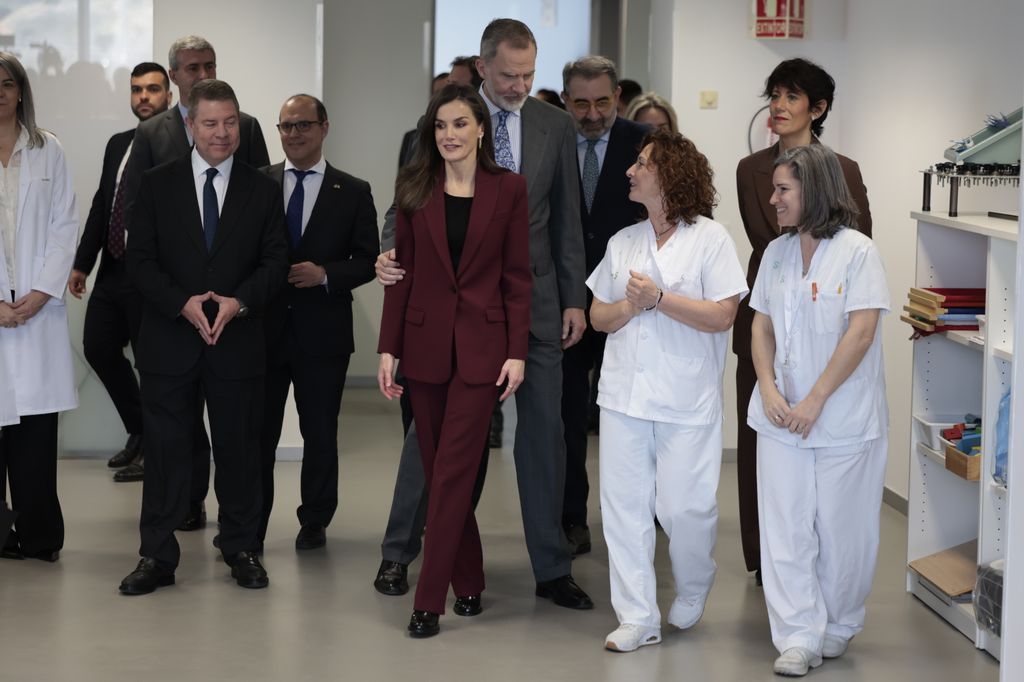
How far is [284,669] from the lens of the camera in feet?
13.7

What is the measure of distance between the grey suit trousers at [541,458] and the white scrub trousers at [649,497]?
39cm

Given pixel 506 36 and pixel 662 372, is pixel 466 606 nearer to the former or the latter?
pixel 662 372

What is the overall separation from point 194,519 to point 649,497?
2247 millimetres

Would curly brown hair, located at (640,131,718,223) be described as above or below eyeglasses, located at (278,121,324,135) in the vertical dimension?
below

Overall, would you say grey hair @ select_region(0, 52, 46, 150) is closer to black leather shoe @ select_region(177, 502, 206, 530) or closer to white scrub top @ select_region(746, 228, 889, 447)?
black leather shoe @ select_region(177, 502, 206, 530)

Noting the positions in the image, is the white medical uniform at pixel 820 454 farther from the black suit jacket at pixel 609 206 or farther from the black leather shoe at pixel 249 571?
the black leather shoe at pixel 249 571

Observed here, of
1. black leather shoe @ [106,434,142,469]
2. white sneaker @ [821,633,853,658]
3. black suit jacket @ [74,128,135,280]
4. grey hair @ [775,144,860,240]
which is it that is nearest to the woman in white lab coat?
black suit jacket @ [74,128,135,280]

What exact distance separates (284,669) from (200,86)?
6.67 feet

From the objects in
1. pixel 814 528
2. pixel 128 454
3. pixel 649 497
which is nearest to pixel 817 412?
pixel 814 528

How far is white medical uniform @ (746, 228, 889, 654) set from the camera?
4156 millimetres

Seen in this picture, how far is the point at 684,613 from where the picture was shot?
14.8ft

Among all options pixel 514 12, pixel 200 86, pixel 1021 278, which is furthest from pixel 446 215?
pixel 514 12

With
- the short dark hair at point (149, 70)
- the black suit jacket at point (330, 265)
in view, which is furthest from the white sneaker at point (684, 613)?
the short dark hair at point (149, 70)

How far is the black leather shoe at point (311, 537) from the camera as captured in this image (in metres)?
5.51
